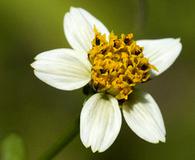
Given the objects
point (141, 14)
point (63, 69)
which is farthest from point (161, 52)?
point (141, 14)

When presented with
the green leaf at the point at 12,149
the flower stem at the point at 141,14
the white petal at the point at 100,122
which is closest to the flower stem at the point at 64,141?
the white petal at the point at 100,122

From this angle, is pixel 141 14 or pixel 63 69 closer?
pixel 63 69

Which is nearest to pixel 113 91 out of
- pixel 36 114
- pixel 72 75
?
pixel 72 75

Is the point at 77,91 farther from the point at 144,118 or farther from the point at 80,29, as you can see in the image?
the point at 144,118

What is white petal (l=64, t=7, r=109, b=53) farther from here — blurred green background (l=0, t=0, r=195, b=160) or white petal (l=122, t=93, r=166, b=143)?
blurred green background (l=0, t=0, r=195, b=160)

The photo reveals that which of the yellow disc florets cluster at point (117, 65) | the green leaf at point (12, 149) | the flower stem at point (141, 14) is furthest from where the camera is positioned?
the flower stem at point (141, 14)

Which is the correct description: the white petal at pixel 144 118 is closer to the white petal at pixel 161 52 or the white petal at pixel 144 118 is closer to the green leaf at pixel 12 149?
the white petal at pixel 161 52

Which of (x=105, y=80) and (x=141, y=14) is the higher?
(x=105, y=80)
